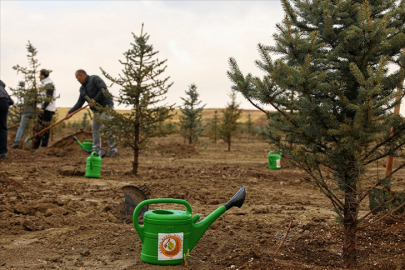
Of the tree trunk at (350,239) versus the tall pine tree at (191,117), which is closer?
the tree trunk at (350,239)

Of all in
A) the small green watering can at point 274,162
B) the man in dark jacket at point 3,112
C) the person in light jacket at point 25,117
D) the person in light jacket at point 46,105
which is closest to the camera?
the man in dark jacket at point 3,112

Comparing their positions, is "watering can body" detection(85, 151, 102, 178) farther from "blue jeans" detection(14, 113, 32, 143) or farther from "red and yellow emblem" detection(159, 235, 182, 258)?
"blue jeans" detection(14, 113, 32, 143)

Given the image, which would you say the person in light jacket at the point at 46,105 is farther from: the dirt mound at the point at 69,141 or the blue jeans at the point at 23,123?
the dirt mound at the point at 69,141

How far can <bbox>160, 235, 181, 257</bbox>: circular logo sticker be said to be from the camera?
11.2ft

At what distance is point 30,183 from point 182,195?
2.92 meters

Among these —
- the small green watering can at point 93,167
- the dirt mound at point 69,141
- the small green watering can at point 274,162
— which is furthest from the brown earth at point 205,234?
the dirt mound at point 69,141

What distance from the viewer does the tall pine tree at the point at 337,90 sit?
3.06 metres

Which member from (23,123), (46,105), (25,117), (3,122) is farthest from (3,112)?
(46,105)

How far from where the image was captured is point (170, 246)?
3426 millimetres

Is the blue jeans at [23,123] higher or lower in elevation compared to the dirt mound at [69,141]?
higher

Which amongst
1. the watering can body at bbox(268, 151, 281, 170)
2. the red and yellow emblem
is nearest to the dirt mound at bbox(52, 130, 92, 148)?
the watering can body at bbox(268, 151, 281, 170)

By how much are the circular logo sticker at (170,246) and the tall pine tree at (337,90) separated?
122 centimetres

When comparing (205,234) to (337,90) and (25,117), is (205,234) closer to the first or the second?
(337,90)

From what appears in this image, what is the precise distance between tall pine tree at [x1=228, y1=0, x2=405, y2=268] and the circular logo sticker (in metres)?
1.22
